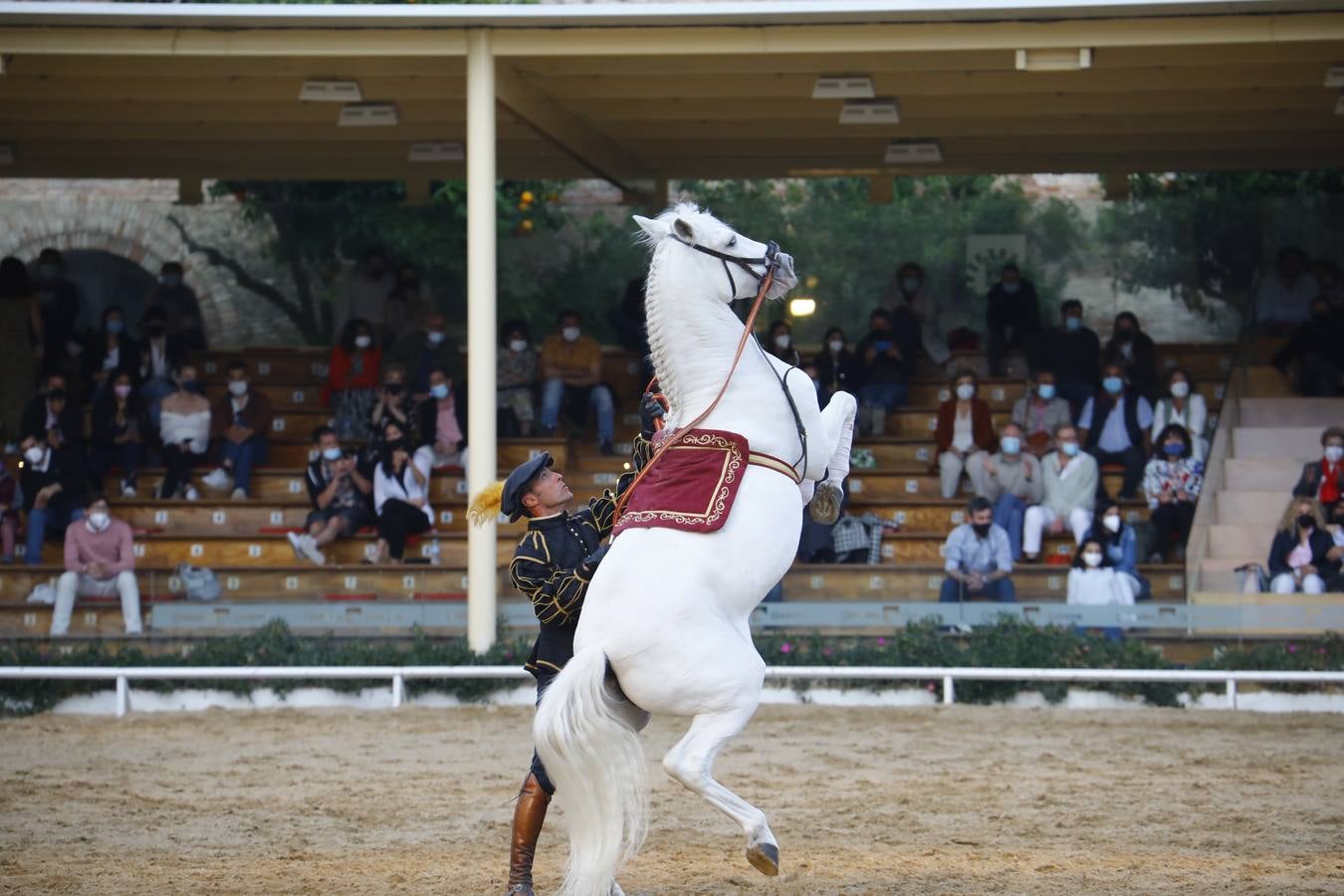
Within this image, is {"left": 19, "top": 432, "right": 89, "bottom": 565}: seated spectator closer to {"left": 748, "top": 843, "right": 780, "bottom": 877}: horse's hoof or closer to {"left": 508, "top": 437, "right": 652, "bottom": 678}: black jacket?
{"left": 508, "top": 437, "right": 652, "bottom": 678}: black jacket

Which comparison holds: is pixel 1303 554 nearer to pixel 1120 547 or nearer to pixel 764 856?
pixel 1120 547

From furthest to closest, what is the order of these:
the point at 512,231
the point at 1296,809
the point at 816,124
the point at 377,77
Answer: the point at 512,231 → the point at 816,124 → the point at 377,77 → the point at 1296,809

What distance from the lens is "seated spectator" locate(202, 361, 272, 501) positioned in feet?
51.2

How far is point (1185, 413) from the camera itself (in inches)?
589

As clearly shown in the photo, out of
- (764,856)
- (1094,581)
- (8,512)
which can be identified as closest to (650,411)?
(764,856)

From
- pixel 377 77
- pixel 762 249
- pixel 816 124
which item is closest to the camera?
pixel 762 249

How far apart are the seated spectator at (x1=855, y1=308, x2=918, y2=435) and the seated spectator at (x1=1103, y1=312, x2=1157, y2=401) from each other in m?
1.88

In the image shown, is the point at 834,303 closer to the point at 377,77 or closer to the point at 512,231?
the point at 512,231

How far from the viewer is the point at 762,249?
5.95 metres

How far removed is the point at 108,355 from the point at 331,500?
12.3 ft

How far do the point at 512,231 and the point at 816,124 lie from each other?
11.0 ft

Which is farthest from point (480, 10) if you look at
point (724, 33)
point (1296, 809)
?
point (1296, 809)

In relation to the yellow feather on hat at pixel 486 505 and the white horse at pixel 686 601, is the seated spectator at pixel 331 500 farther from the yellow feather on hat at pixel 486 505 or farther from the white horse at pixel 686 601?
the white horse at pixel 686 601

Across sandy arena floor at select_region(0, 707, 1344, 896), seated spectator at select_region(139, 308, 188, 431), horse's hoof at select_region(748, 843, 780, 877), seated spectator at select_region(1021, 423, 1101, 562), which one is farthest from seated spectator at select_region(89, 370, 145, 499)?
horse's hoof at select_region(748, 843, 780, 877)
